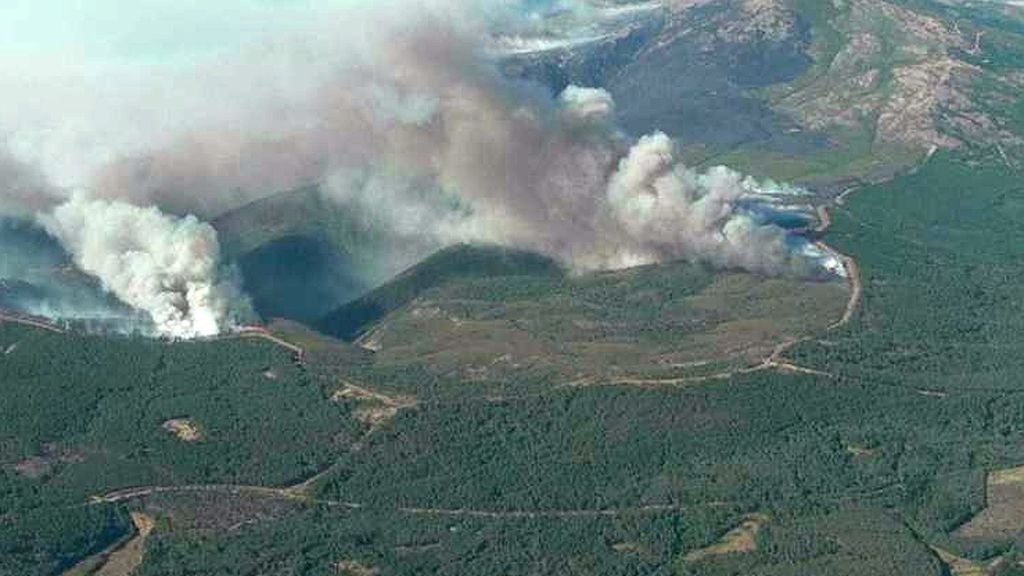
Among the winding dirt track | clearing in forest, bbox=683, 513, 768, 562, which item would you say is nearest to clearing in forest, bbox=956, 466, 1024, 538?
clearing in forest, bbox=683, 513, 768, 562

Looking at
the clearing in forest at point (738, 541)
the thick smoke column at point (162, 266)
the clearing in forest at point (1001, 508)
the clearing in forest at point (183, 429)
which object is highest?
the thick smoke column at point (162, 266)

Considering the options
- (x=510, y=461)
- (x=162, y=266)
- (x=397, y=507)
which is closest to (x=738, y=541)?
(x=510, y=461)

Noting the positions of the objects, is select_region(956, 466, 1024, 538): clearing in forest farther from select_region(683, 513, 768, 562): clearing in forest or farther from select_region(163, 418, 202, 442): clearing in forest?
select_region(163, 418, 202, 442): clearing in forest

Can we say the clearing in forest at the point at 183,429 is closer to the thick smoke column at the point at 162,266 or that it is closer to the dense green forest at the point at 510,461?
the dense green forest at the point at 510,461

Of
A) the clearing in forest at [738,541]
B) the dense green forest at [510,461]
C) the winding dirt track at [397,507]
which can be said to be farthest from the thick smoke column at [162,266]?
the clearing in forest at [738,541]

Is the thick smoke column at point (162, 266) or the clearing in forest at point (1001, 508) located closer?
the clearing in forest at point (1001, 508)

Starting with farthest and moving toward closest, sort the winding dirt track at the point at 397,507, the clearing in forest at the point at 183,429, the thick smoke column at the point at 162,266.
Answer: the thick smoke column at the point at 162,266 → the clearing in forest at the point at 183,429 → the winding dirt track at the point at 397,507

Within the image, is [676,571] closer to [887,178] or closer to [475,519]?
[475,519]

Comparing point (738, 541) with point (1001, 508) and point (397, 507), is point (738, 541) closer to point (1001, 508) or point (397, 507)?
point (1001, 508)
